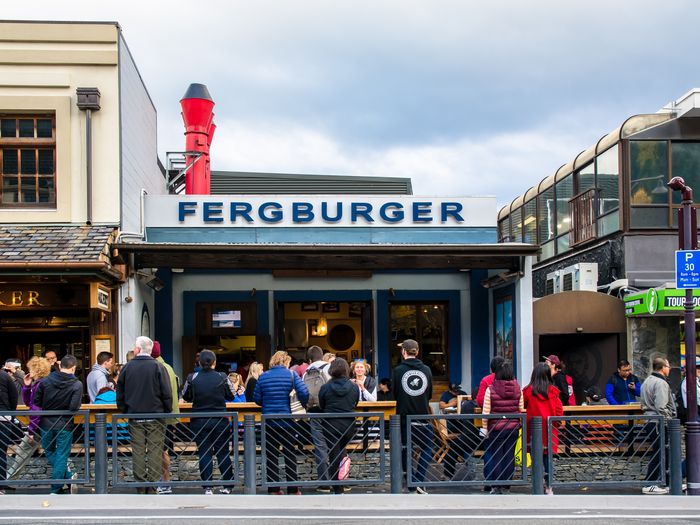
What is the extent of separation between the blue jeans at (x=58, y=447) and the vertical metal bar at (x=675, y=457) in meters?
7.16

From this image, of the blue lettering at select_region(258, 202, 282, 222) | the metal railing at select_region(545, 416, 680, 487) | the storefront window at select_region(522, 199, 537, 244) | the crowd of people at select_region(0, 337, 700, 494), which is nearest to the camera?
the crowd of people at select_region(0, 337, 700, 494)

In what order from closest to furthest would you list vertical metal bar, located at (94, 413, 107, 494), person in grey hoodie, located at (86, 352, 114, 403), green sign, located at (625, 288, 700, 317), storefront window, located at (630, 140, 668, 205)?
vertical metal bar, located at (94, 413, 107, 494), person in grey hoodie, located at (86, 352, 114, 403), green sign, located at (625, 288, 700, 317), storefront window, located at (630, 140, 668, 205)

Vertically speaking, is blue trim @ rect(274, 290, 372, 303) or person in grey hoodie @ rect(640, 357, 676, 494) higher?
blue trim @ rect(274, 290, 372, 303)

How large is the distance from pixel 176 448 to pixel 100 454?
872 millimetres

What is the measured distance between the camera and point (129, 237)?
16.2 meters

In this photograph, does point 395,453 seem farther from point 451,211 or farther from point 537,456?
point 451,211

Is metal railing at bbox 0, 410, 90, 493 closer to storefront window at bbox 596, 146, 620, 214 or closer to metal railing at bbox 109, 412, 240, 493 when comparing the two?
metal railing at bbox 109, 412, 240, 493

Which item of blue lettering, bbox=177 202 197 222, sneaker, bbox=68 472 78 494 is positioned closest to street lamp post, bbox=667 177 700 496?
sneaker, bbox=68 472 78 494

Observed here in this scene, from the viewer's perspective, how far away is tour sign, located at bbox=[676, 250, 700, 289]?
1148 cm

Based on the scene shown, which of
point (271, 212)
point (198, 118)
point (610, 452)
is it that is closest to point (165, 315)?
point (271, 212)

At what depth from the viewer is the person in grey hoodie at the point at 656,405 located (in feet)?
36.2

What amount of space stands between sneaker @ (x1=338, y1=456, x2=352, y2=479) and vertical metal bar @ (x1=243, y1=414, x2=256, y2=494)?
3.37 feet

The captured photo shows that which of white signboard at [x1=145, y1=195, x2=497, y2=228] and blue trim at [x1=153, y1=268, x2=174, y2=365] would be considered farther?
blue trim at [x1=153, y1=268, x2=174, y2=365]

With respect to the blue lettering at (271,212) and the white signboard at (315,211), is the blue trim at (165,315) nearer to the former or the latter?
the white signboard at (315,211)
